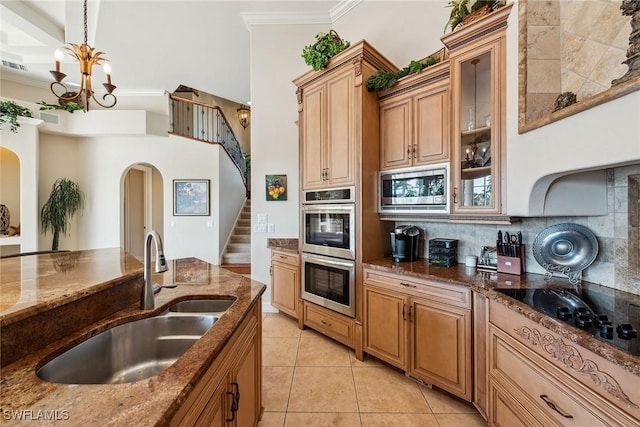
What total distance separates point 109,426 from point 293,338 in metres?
2.50

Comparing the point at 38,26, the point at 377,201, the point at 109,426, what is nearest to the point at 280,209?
the point at 377,201

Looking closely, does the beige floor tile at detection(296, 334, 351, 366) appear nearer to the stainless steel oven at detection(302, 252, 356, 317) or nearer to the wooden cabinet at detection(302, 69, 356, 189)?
the stainless steel oven at detection(302, 252, 356, 317)

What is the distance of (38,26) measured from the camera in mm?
3830

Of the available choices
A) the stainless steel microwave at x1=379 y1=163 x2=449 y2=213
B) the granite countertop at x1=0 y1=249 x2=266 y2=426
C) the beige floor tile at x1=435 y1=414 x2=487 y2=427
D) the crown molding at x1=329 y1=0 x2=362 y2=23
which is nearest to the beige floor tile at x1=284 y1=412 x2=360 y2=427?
the beige floor tile at x1=435 y1=414 x2=487 y2=427

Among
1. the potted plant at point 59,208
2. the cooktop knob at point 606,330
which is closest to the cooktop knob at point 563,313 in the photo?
the cooktop knob at point 606,330

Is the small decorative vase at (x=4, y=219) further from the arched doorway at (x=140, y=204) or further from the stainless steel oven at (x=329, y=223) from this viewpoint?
the stainless steel oven at (x=329, y=223)

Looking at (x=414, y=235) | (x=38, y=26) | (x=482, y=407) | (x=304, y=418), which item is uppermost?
(x=38, y=26)

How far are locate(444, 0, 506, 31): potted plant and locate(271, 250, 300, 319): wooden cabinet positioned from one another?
2.67 meters

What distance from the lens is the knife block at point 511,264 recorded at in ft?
6.31

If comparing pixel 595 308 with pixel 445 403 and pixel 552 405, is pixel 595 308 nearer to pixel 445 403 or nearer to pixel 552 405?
pixel 552 405

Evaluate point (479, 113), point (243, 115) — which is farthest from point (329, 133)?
point (243, 115)

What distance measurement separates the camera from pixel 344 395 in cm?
201

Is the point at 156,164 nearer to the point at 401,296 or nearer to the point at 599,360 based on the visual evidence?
the point at 401,296

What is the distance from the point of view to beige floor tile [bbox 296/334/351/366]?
2445 mm
